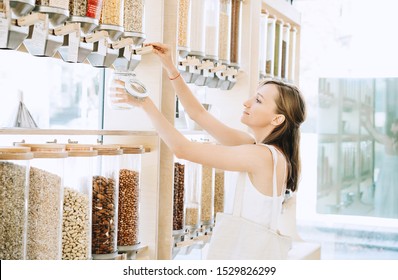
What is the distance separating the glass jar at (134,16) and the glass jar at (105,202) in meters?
0.38

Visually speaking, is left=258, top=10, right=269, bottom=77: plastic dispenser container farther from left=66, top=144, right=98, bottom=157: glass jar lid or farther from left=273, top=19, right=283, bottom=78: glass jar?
left=66, top=144, right=98, bottom=157: glass jar lid

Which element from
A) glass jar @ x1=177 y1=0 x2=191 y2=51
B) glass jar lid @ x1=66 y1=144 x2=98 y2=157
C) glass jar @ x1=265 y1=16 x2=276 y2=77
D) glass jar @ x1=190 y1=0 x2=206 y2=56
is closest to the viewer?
glass jar lid @ x1=66 y1=144 x2=98 y2=157

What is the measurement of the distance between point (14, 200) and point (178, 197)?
94 centimetres

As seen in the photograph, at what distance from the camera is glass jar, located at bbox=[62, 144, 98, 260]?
176 cm

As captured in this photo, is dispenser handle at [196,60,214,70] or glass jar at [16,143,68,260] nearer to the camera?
glass jar at [16,143,68,260]

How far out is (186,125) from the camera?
2.74 metres

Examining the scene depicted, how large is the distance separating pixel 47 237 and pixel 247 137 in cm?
99

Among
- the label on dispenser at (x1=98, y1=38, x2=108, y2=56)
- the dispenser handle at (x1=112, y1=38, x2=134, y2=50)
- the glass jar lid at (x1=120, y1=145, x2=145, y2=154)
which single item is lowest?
the glass jar lid at (x1=120, y1=145, x2=145, y2=154)

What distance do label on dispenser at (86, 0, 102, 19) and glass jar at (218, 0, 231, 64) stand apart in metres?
1.00

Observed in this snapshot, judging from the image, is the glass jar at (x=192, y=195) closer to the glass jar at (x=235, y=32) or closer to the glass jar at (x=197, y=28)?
→ the glass jar at (x=197, y=28)

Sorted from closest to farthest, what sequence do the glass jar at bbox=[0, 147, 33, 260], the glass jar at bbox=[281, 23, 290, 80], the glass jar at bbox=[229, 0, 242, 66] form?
the glass jar at bbox=[0, 147, 33, 260]
the glass jar at bbox=[229, 0, 242, 66]
the glass jar at bbox=[281, 23, 290, 80]

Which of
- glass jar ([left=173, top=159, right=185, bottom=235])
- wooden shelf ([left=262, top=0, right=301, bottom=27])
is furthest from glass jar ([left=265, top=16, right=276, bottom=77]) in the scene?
glass jar ([left=173, top=159, right=185, bottom=235])

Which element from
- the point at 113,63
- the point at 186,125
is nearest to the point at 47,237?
the point at 113,63
